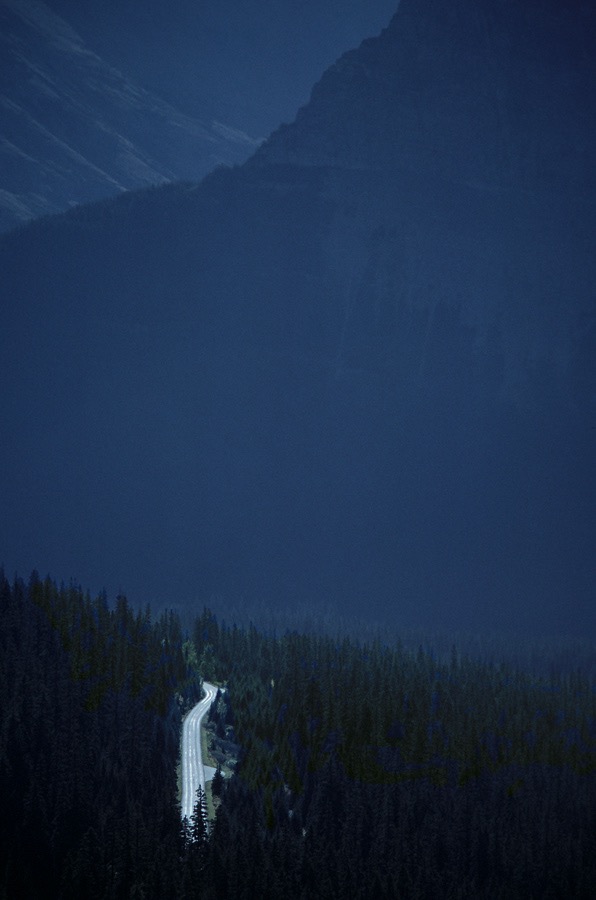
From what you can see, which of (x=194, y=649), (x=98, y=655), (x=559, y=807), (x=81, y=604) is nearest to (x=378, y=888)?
(x=559, y=807)

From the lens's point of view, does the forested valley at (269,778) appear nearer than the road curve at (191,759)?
Yes

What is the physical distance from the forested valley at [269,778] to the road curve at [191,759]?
1451mm

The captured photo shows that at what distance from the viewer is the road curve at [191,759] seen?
112 meters

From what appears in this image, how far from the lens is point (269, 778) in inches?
4710

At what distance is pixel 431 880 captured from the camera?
104m

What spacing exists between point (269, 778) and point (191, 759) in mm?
8914

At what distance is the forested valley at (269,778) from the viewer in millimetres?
92562

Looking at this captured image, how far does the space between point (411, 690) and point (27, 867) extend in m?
88.0

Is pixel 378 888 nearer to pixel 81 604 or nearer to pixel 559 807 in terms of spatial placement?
pixel 559 807

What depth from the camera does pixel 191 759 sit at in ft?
400

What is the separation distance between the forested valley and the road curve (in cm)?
145

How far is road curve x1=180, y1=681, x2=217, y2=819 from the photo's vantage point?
112 m

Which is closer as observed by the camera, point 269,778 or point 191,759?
point 269,778

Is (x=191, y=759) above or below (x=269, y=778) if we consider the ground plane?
above
